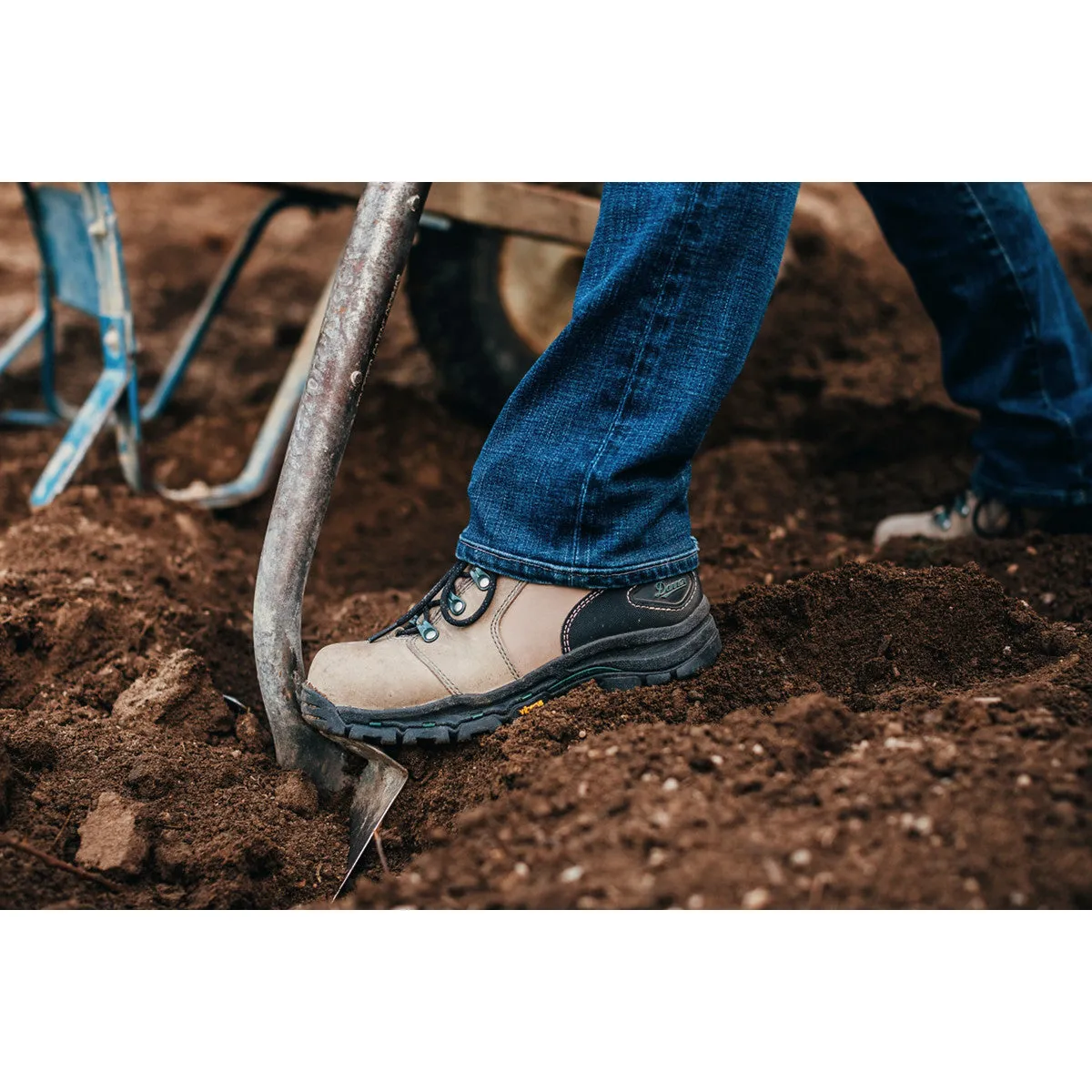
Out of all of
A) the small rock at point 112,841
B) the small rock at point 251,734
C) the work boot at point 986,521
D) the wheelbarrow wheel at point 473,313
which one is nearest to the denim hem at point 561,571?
the small rock at point 251,734

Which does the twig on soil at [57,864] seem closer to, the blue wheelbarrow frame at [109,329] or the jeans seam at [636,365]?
the jeans seam at [636,365]

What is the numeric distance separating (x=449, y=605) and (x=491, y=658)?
10 cm

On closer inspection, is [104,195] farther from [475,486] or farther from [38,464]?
[475,486]

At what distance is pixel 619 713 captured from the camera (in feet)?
4.45

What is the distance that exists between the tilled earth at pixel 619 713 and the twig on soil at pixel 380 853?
0.05 ft

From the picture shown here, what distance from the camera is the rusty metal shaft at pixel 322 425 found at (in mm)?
1381

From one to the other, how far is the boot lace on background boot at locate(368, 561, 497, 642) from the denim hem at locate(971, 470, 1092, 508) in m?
1.05

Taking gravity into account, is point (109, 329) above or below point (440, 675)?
above

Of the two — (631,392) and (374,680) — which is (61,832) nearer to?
(374,680)

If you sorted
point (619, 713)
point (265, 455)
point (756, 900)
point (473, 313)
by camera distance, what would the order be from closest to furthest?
point (756, 900) → point (619, 713) → point (265, 455) → point (473, 313)

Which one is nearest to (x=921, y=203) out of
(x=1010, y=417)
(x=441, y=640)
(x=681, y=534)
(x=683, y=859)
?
(x=1010, y=417)

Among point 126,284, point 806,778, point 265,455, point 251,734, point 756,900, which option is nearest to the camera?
point 756,900

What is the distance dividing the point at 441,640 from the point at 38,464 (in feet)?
5.18

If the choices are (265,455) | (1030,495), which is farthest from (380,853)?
(1030,495)
